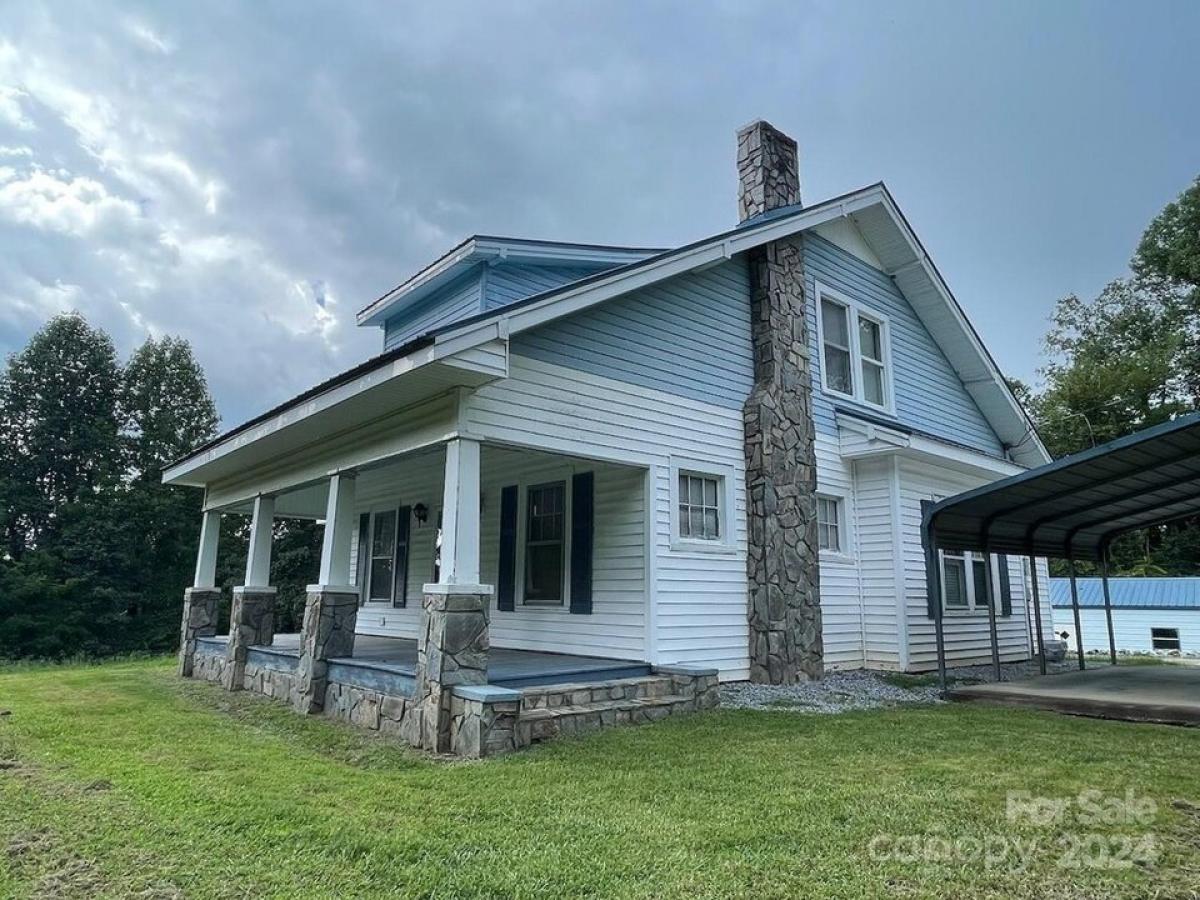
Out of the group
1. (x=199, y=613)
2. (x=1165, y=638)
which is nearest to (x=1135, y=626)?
(x=1165, y=638)

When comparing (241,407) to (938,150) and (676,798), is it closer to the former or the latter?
(938,150)

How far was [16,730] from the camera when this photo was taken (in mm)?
6297

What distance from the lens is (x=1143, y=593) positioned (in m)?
19.7

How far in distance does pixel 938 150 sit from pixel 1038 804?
16799 millimetres

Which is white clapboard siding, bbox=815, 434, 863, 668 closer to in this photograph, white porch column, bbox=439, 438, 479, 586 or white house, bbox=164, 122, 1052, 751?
white house, bbox=164, 122, 1052, 751

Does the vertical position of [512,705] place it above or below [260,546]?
below

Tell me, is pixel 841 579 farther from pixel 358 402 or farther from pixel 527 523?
pixel 358 402

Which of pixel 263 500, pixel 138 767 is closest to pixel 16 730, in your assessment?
pixel 138 767

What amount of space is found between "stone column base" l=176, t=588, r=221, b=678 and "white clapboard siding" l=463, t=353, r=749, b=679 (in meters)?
7.14

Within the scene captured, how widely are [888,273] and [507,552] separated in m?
7.80

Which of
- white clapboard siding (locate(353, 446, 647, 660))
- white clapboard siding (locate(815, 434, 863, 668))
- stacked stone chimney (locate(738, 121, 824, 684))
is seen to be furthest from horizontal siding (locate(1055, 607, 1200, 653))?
white clapboard siding (locate(353, 446, 647, 660))

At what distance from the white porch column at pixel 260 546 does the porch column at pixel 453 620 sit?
4603 mm

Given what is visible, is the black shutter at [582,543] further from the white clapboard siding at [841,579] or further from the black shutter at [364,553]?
the black shutter at [364,553]

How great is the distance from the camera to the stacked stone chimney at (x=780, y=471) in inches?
340
